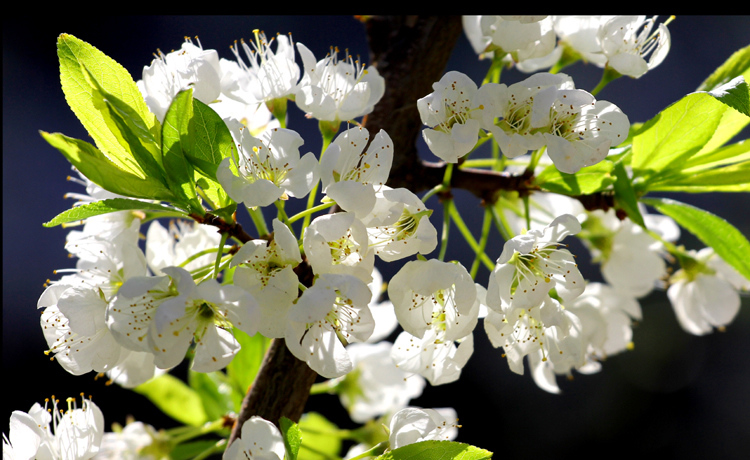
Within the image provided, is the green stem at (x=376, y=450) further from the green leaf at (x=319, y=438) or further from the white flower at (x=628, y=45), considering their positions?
the white flower at (x=628, y=45)

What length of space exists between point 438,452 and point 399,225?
0.21m

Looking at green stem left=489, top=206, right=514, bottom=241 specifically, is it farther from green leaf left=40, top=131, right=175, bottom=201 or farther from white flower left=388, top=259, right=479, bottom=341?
green leaf left=40, top=131, right=175, bottom=201

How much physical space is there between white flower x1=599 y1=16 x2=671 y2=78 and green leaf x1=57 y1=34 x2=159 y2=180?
0.51 meters

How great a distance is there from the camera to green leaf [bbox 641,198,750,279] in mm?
677

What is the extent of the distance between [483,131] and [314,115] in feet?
0.58

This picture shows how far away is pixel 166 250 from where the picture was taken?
2.49 feet

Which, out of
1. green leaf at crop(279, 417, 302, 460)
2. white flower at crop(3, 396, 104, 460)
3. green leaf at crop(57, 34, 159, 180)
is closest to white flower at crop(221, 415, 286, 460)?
green leaf at crop(279, 417, 302, 460)

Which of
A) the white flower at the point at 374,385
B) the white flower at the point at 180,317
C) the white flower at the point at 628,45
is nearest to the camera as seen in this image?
the white flower at the point at 180,317

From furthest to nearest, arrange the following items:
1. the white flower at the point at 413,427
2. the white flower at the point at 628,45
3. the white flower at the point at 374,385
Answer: the white flower at the point at 374,385 → the white flower at the point at 628,45 → the white flower at the point at 413,427

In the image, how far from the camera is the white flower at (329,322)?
49 cm

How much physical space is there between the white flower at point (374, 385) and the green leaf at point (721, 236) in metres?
0.55

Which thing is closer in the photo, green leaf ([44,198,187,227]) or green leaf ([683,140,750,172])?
green leaf ([44,198,187,227])

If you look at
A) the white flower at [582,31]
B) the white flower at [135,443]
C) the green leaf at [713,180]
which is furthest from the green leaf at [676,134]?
the white flower at [135,443]

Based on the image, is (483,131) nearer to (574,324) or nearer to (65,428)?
(574,324)
